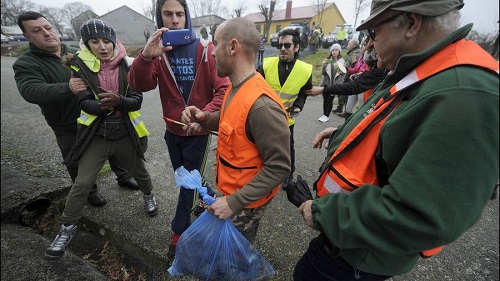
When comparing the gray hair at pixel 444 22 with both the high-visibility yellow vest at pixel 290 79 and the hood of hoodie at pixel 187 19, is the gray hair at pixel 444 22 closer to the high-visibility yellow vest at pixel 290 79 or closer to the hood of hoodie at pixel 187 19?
the hood of hoodie at pixel 187 19

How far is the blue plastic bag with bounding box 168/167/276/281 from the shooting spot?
1537 millimetres

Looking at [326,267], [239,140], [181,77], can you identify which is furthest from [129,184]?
[326,267]

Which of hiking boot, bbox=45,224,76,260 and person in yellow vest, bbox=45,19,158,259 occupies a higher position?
person in yellow vest, bbox=45,19,158,259

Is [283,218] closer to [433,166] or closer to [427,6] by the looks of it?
[433,166]

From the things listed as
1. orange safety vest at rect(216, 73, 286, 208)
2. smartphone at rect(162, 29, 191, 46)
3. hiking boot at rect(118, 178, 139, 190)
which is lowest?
hiking boot at rect(118, 178, 139, 190)

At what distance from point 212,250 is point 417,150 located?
1345mm

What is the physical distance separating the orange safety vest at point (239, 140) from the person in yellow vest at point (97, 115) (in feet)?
4.18

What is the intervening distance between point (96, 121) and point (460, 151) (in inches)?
103

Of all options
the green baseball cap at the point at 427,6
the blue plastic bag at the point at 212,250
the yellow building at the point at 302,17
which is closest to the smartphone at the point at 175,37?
the blue plastic bag at the point at 212,250

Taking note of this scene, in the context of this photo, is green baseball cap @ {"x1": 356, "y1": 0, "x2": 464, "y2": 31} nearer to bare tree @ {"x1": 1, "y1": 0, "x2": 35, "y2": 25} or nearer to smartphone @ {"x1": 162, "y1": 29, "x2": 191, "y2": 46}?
smartphone @ {"x1": 162, "y1": 29, "x2": 191, "y2": 46}

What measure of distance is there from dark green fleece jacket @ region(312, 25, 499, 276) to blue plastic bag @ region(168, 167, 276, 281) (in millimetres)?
848

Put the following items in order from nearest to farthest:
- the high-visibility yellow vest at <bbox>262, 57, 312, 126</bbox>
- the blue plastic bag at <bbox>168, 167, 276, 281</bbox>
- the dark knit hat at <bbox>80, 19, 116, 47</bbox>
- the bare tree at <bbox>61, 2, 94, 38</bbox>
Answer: the blue plastic bag at <bbox>168, 167, 276, 281</bbox>
the dark knit hat at <bbox>80, 19, 116, 47</bbox>
the bare tree at <bbox>61, 2, 94, 38</bbox>
the high-visibility yellow vest at <bbox>262, 57, 312, 126</bbox>

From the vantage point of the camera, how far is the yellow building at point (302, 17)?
35.9 m

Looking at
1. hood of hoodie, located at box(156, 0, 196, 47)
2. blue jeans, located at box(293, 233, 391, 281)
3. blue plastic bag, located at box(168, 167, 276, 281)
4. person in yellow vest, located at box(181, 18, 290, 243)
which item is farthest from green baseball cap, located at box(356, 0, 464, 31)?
hood of hoodie, located at box(156, 0, 196, 47)
